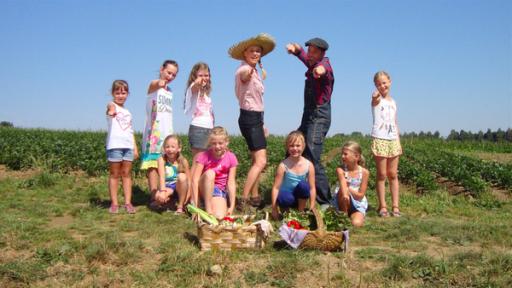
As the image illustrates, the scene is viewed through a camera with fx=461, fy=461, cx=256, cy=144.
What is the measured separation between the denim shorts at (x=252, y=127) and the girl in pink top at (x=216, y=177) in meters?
0.50

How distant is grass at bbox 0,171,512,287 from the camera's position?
11.9 ft

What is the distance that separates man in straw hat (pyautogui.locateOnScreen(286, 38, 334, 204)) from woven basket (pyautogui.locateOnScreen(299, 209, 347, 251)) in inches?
81.0

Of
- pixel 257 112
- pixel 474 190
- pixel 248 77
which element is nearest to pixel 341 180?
pixel 257 112

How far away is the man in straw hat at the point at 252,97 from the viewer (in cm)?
613

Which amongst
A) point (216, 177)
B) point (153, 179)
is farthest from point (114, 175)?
point (216, 177)

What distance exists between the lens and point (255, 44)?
619cm

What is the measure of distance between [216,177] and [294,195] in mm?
1028

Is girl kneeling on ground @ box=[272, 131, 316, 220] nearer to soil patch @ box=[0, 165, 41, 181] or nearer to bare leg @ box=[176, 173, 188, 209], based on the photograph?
bare leg @ box=[176, 173, 188, 209]

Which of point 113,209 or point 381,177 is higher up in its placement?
point 381,177

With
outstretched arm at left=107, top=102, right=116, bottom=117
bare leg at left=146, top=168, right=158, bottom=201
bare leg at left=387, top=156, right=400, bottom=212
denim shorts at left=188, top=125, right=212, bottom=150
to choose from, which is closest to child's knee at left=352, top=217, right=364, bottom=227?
bare leg at left=387, top=156, right=400, bottom=212

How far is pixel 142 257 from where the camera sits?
4.12 m

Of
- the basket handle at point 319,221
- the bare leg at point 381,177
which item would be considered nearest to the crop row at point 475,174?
the bare leg at point 381,177

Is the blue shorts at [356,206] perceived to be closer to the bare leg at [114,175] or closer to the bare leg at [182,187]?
the bare leg at [182,187]

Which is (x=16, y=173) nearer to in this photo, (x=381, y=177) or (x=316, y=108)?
(x=316, y=108)
